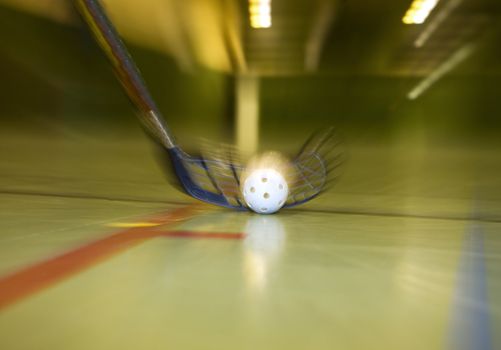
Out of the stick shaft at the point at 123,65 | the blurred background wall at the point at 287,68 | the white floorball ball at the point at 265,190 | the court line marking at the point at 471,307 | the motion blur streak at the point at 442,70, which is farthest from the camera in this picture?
the motion blur streak at the point at 442,70

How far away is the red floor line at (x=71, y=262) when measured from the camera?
124 cm

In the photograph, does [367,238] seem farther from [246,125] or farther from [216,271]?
[246,125]

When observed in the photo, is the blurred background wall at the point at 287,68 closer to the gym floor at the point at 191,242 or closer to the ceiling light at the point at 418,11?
the gym floor at the point at 191,242

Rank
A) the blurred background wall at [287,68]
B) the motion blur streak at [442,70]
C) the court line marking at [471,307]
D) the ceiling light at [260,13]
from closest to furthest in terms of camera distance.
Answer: the court line marking at [471,307]
the blurred background wall at [287,68]
the ceiling light at [260,13]
the motion blur streak at [442,70]

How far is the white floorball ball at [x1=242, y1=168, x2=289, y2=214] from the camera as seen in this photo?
250 centimetres

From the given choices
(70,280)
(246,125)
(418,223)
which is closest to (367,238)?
(418,223)

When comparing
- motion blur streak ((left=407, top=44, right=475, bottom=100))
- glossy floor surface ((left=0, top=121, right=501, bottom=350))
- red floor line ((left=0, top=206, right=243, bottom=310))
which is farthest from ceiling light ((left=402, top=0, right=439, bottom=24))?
red floor line ((left=0, top=206, right=243, bottom=310))

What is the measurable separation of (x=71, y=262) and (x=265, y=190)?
1.21m

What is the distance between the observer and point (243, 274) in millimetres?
1438

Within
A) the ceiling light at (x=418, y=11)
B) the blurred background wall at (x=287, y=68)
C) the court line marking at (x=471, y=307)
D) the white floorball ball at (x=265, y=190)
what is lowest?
the court line marking at (x=471, y=307)

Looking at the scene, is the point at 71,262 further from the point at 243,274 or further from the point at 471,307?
the point at 471,307

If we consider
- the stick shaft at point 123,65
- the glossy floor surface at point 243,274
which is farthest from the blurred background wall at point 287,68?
the stick shaft at point 123,65

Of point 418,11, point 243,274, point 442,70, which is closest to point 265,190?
point 243,274

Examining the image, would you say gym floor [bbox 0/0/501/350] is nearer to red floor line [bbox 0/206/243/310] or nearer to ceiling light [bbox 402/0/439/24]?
red floor line [bbox 0/206/243/310]
